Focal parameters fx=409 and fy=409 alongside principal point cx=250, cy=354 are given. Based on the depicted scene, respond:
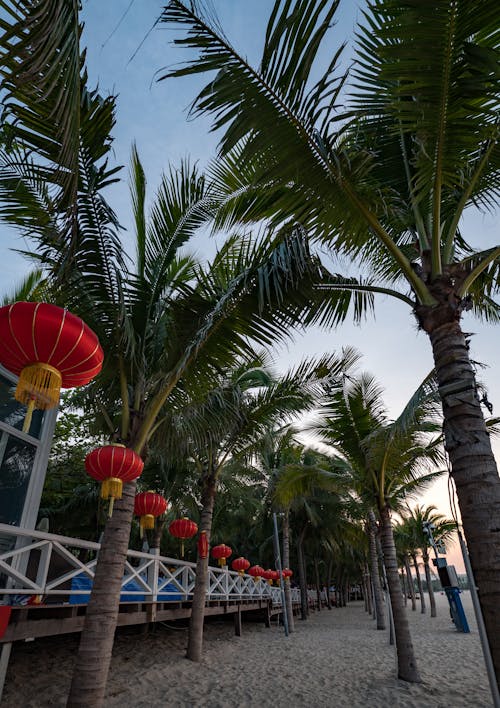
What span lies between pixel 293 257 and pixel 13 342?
3.01 m

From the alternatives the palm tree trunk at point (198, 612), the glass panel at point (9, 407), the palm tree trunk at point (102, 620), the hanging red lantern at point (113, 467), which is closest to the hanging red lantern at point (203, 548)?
the palm tree trunk at point (198, 612)

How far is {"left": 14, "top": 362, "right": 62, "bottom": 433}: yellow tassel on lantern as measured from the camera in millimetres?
3104

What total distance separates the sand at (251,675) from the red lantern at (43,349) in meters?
5.59

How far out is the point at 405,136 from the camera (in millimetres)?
4562

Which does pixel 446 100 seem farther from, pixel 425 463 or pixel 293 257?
pixel 425 463

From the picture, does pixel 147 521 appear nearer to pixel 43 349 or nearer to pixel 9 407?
pixel 9 407

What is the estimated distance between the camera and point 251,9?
297 cm

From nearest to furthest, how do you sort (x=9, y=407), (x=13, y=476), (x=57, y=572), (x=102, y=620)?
(x=102, y=620)
(x=13, y=476)
(x=9, y=407)
(x=57, y=572)

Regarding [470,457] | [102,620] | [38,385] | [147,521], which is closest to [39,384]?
[38,385]

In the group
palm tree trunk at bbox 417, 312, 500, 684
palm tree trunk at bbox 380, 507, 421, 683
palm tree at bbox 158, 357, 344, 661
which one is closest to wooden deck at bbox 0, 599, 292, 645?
palm tree at bbox 158, 357, 344, 661

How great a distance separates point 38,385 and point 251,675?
8553 millimetres

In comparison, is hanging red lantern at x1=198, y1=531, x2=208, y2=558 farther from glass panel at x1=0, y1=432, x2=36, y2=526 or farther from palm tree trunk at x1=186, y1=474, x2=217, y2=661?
glass panel at x1=0, y1=432, x2=36, y2=526

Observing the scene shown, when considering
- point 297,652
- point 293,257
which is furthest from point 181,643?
point 293,257

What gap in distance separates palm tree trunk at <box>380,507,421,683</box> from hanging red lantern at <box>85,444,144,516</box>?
21.3 ft
